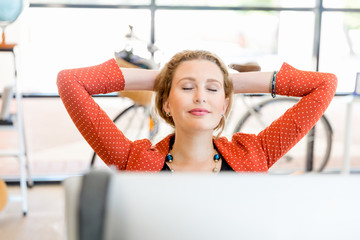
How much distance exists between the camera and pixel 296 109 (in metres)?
1.35

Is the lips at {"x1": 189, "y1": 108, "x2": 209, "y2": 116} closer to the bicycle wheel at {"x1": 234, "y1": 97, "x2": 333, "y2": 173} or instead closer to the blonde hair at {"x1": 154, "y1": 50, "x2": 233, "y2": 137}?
the blonde hair at {"x1": 154, "y1": 50, "x2": 233, "y2": 137}

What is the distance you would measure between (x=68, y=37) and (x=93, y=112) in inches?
92.0

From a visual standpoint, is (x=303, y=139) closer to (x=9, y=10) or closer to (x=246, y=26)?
(x=246, y=26)

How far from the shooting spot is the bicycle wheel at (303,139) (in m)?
3.20

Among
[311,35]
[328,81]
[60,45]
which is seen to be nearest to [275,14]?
[311,35]

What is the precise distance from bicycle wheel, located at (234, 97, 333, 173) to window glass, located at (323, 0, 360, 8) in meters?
0.77

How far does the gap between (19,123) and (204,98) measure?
1.88m

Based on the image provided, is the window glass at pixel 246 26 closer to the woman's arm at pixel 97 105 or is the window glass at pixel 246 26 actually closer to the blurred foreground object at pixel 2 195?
the blurred foreground object at pixel 2 195

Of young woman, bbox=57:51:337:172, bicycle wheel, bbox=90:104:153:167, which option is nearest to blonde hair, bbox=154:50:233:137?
young woman, bbox=57:51:337:172

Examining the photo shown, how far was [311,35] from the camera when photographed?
140 inches

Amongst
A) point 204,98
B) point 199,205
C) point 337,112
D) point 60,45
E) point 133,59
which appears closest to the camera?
point 199,205

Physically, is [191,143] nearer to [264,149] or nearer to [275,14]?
[264,149]

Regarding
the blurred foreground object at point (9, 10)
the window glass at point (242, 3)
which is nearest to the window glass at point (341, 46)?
the window glass at point (242, 3)

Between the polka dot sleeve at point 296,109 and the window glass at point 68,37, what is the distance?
6.79 ft
